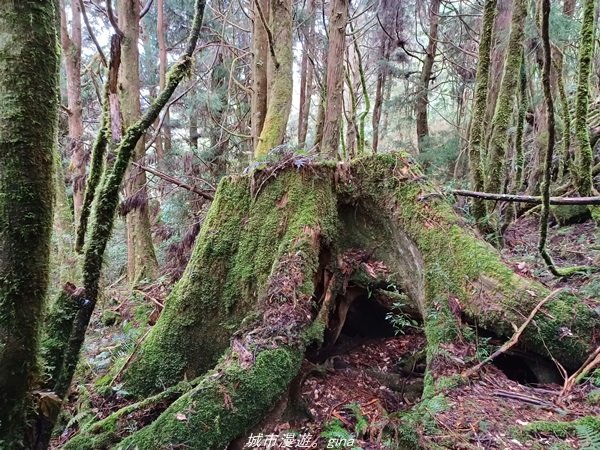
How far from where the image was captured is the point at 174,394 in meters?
3.15

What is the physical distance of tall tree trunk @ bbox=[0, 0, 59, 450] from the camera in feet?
5.79

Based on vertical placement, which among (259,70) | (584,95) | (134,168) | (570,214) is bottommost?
(570,214)

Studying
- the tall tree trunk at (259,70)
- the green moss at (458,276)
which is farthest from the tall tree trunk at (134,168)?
the green moss at (458,276)

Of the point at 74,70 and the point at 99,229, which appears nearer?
the point at 99,229

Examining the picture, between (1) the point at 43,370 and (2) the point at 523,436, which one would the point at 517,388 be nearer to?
(2) the point at 523,436

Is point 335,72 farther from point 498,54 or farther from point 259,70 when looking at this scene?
point 498,54

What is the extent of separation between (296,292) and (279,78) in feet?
16.2

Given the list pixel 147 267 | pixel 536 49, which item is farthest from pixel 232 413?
pixel 536 49

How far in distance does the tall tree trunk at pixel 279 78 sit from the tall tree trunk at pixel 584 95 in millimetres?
4164

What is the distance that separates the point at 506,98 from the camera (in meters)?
5.67

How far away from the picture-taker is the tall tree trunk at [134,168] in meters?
7.29

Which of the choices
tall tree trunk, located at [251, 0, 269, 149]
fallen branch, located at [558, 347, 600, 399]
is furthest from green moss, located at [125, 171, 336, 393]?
tall tree trunk, located at [251, 0, 269, 149]

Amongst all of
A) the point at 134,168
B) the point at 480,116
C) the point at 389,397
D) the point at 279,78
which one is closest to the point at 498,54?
the point at 480,116

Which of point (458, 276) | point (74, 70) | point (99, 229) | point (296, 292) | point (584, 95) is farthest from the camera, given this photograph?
point (74, 70)
